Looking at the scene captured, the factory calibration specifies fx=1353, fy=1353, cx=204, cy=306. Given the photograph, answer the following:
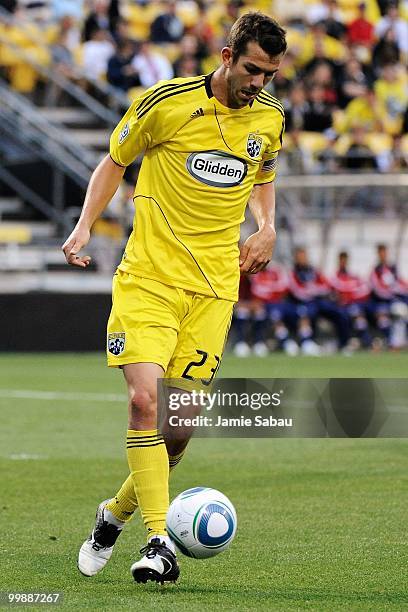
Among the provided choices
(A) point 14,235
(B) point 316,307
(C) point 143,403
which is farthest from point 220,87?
(B) point 316,307

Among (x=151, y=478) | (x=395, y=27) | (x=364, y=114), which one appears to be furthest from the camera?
(x=395, y=27)

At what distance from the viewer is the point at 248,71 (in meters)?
5.54

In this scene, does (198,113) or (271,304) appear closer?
(198,113)

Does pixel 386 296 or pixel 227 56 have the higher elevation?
pixel 227 56

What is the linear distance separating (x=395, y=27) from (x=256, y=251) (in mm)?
21596

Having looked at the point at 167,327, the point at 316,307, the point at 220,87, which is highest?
the point at 220,87

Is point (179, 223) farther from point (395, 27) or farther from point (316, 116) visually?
point (395, 27)

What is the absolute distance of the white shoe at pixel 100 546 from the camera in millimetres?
5734

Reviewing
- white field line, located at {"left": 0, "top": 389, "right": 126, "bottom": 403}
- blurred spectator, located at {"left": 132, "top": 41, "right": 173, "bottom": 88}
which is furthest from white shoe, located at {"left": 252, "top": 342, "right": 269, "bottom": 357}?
white field line, located at {"left": 0, "top": 389, "right": 126, "bottom": 403}

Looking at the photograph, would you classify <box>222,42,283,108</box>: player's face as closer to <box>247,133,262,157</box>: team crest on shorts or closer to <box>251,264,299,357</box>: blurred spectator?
<box>247,133,262,157</box>: team crest on shorts

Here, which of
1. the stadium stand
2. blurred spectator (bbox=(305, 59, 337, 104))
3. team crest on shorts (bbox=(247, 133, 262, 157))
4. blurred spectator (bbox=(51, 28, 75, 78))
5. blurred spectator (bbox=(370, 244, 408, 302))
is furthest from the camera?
blurred spectator (bbox=(305, 59, 337, 104))

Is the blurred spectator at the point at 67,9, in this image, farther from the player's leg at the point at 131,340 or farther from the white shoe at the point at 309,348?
the player's leg at the point at 131,340

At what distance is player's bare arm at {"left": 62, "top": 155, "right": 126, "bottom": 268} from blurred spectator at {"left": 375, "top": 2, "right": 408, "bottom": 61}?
2146 centimetres

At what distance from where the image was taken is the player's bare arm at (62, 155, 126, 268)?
5.67 meters
